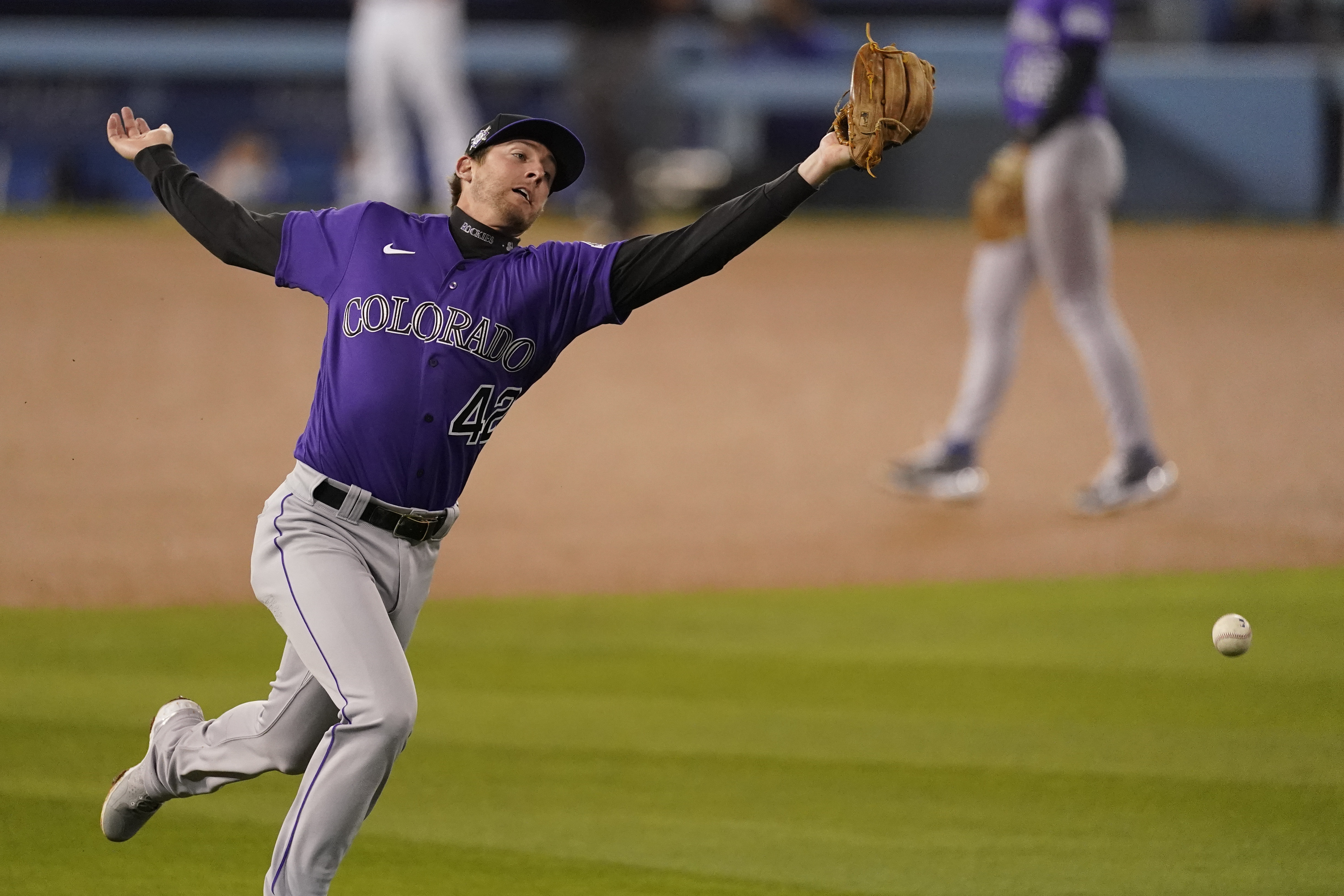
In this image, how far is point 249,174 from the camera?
15.2 metres

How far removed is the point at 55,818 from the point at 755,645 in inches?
103

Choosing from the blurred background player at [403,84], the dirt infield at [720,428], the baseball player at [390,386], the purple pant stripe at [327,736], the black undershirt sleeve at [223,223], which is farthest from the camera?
the blurred background player at [403,84]

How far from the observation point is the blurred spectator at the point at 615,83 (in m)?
12.4

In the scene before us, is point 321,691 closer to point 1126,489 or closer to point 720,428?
point 1126,489

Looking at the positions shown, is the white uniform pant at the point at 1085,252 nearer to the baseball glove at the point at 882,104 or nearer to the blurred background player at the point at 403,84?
the baseball glove at the point at 882,104

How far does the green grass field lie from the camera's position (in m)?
4.16

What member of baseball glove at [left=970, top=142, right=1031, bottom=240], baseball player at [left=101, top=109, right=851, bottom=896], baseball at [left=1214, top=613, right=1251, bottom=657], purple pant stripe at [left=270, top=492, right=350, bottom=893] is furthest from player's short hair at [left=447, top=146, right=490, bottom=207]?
baseball glove at [left=970, top=142, right=1031, bottom=240]

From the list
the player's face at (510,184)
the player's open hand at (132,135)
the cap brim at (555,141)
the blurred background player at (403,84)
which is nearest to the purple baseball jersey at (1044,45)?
the cap brim at (555,141)

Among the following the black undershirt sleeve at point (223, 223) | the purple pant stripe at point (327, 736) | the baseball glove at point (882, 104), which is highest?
the baseball glove at point (882, 104)

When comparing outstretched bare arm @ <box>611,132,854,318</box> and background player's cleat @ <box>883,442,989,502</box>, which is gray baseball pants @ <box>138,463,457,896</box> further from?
background player's cleat @ <box>883,442,989,502</box>

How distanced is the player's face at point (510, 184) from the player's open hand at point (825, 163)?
0.57 metres

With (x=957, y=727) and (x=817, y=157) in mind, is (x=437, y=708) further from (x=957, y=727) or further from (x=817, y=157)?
(x=817, y=157)

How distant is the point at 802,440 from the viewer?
9406 millimetres

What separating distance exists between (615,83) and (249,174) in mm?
4307
